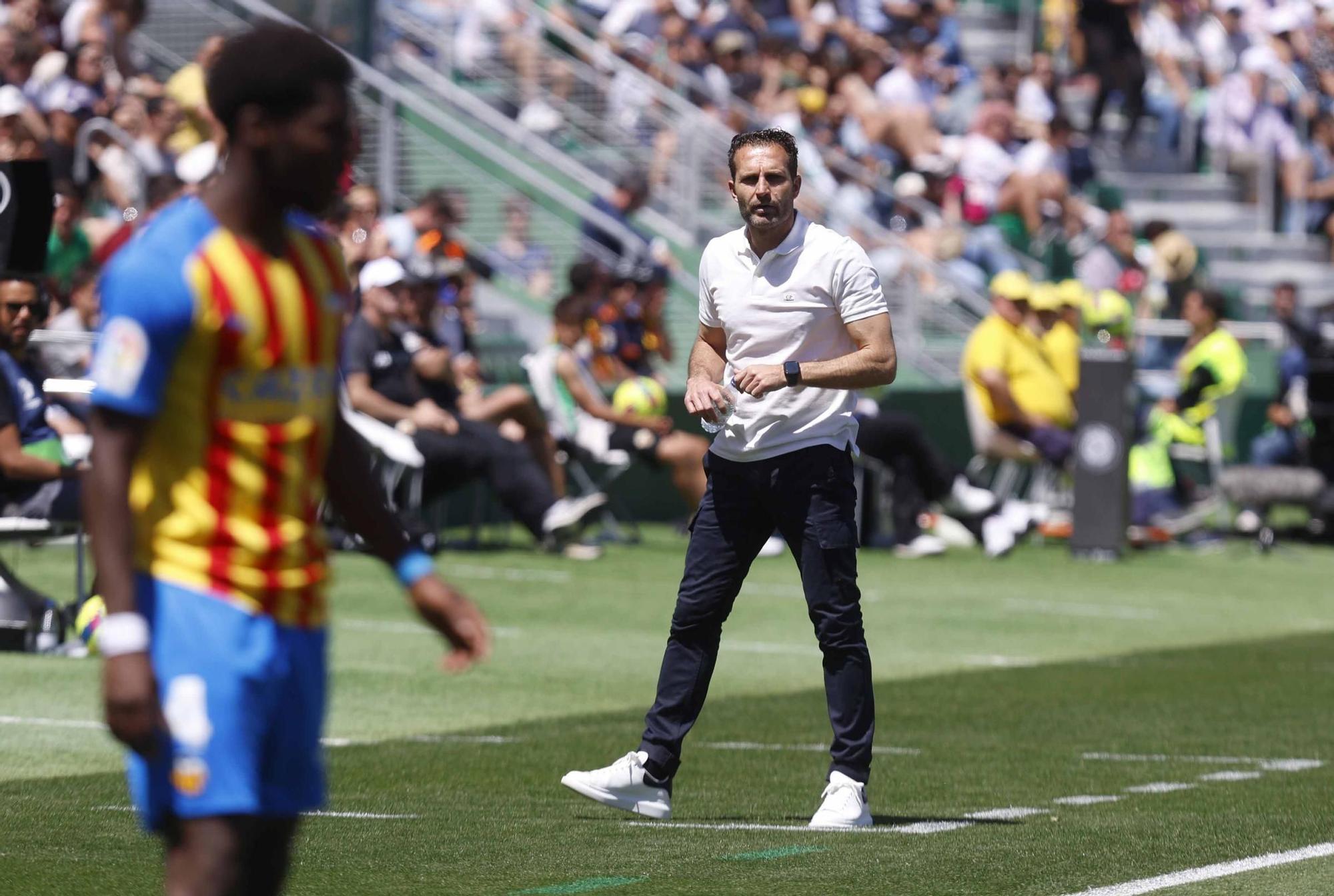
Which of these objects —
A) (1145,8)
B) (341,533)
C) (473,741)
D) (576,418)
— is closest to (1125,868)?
(473,741)

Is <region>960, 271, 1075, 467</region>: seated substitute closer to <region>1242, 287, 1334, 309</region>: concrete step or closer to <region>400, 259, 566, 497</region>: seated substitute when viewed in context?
<region>400, 259, 566, 497</region>: seated substitute

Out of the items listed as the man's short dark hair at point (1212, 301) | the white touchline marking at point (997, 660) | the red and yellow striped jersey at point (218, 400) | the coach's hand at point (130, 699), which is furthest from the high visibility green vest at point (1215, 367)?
the coach's hand at point (130, 699)

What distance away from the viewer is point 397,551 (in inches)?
166

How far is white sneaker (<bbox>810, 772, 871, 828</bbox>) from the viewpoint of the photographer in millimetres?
7320

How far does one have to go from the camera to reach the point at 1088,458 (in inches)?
729

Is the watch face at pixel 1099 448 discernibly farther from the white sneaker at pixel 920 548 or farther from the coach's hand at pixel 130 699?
the coach's hand at pixel 130 699

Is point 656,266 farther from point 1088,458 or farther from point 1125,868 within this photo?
point 1125,868

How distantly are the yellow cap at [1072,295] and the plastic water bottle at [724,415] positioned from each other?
12.4m

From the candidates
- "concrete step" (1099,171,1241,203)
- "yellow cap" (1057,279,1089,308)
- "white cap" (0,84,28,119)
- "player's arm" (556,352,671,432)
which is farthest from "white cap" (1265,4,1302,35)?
"white cap" (0,84,28,119)

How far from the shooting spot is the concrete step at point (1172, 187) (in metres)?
29.2

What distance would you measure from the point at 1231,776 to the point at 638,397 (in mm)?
9836

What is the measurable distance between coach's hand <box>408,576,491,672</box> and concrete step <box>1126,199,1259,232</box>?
83.3 feet

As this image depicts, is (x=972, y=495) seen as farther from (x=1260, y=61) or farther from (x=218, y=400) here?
(x=218, y=400)

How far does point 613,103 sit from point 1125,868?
16122 millimetres
